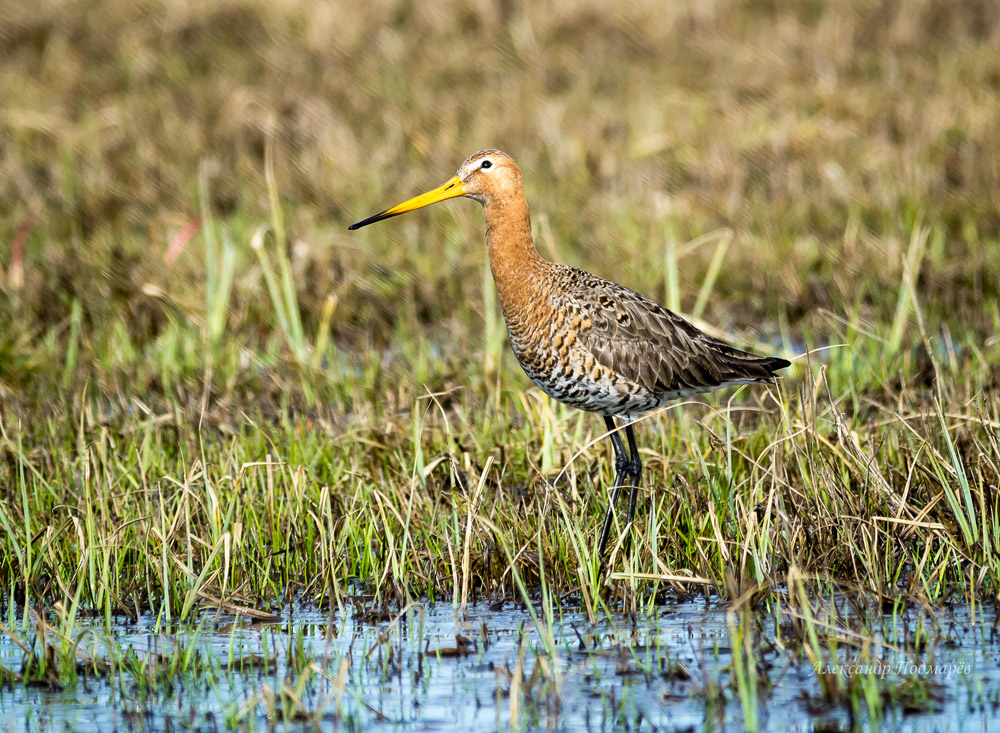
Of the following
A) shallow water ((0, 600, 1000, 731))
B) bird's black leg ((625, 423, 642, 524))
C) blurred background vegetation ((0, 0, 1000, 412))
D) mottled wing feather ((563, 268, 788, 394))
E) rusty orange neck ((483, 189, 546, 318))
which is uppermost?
blurred background vegetation ((0, 0, 1000, 412))

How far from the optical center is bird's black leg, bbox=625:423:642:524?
5.61 meters

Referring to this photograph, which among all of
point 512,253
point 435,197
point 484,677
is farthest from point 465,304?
point 484,677

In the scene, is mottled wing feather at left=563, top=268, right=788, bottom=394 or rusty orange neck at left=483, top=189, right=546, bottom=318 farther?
rusty orange neck at left=483, top=189, right=546, bottom=318

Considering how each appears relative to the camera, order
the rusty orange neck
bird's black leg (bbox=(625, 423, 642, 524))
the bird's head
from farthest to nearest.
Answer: the bird's head
the rusty orange neck
bird's black leg (bbox=(625, 423, 642, 524))

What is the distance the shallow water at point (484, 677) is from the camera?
3920 mm

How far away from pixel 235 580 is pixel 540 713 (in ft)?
5.15

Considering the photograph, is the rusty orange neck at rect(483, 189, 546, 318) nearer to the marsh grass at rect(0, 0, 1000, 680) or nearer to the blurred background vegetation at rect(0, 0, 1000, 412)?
the marsh grass at rect(0, 0, 1000, 680)

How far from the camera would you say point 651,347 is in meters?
5.83

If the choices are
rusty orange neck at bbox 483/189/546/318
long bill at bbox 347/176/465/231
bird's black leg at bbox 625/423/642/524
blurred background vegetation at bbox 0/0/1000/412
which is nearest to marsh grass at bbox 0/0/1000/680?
blurred background vegetation at bbox 0/0/1000/412

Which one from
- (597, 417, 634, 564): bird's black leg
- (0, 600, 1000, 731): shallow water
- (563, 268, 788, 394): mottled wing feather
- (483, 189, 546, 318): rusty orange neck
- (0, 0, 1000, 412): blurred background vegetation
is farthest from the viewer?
(0, 0, 1000, 412): blurred background vegetation

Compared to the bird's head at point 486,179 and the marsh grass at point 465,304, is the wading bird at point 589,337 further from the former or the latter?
the marsh grass at point 465,304

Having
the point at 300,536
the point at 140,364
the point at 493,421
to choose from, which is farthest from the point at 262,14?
the point at 300,536

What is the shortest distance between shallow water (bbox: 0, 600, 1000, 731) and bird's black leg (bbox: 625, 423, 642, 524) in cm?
82

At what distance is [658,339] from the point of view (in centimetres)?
590
